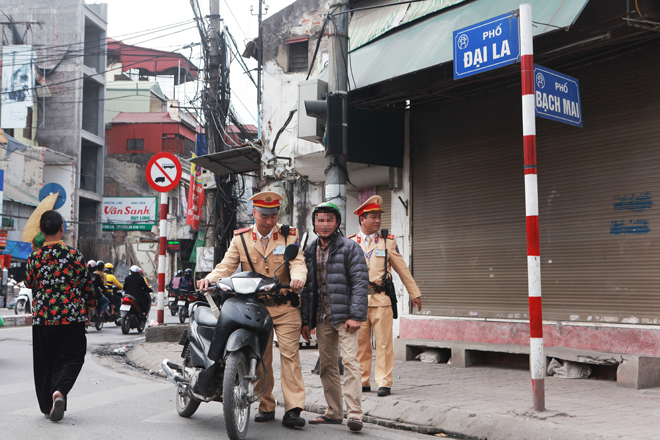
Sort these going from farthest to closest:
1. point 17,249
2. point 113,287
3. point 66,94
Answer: point 66,94
point 17,249
point 113,287

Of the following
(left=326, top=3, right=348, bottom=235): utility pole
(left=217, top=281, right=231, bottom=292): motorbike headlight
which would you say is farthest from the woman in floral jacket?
(left=326, top=3, right=348, bottom=235): utility pole

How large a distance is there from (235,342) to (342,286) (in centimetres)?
104

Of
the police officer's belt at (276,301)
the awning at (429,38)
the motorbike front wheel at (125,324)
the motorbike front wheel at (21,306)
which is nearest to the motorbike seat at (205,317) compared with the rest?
the police officer's belt at (276,301)

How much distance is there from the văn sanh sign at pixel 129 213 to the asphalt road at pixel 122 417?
36.3 meters

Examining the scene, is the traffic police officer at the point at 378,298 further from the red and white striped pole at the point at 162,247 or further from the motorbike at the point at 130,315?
the motorbike at the point at 130,315

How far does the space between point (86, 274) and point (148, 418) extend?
4.29 feet

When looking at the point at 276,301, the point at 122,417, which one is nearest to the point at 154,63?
the point at 122,417

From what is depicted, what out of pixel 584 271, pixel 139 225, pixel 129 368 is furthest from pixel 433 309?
pixel 139 225

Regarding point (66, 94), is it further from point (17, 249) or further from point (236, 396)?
point (236, 396)

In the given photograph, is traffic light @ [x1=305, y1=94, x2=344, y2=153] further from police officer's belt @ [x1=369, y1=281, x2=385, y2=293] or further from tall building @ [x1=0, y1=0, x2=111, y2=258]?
tall building @ [x1=0, y1=0, x2=111, y2=258]

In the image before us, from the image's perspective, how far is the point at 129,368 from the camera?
928 centimetres

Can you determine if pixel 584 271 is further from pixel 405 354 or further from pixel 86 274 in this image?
pixel 86 274

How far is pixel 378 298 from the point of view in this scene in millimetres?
Answer: 6773

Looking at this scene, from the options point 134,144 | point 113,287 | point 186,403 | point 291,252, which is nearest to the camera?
point 291,252
